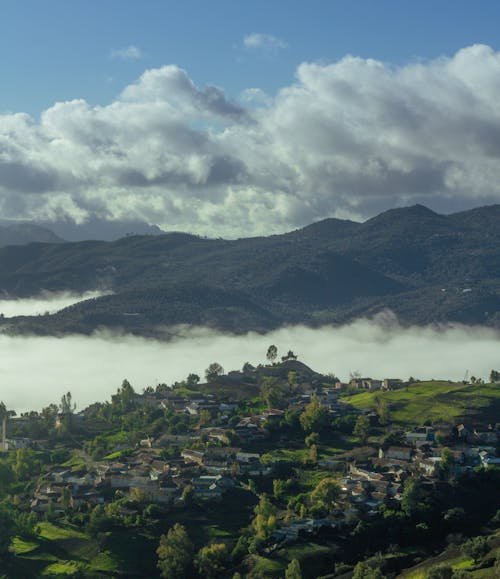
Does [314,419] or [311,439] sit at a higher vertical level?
[314,419]

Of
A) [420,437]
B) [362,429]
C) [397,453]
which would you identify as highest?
[362,429]

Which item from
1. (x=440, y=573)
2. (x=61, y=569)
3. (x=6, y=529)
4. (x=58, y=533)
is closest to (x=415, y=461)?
(x=440, y=573)

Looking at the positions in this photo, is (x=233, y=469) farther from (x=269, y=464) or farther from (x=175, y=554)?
(x=175, y=554)

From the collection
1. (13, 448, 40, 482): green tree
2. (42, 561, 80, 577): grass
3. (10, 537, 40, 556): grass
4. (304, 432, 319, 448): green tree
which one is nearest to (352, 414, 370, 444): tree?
(304, 432, 319, 448): green tree

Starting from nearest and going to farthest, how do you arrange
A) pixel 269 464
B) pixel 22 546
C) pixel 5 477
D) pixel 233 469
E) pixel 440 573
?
pixel 440 573 → pixel 22 546 → pixel 233 469 → pixel 269 464 → pixel 5 477

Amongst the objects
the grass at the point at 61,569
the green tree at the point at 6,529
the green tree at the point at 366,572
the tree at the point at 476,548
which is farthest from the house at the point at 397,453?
the green tree at the point at 6,529

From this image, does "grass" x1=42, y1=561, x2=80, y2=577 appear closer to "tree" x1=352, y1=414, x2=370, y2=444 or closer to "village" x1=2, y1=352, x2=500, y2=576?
"village" x1=2, y1=352, x2=500, y2=576
